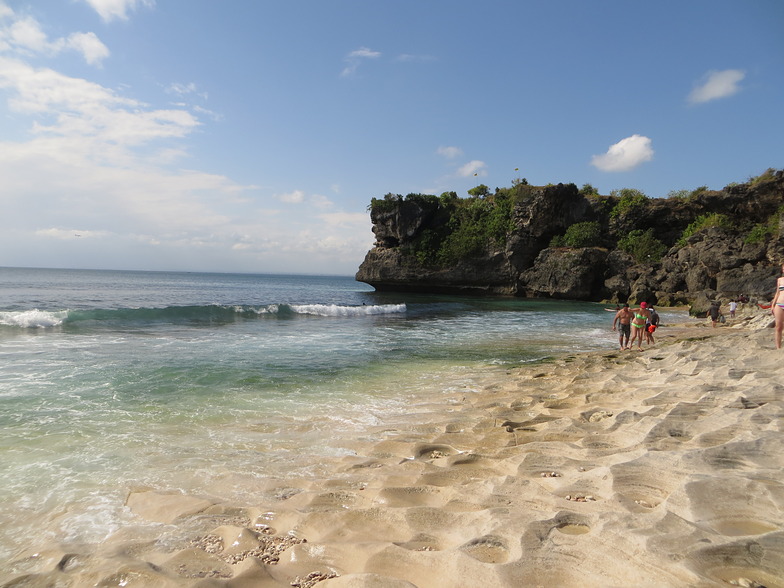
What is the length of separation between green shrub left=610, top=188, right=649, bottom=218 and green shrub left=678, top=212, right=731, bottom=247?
4294 mm

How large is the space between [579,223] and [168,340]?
3757 centimetres

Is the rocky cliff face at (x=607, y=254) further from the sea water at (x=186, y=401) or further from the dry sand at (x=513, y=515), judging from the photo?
the dry sand at (x=513, y=515)

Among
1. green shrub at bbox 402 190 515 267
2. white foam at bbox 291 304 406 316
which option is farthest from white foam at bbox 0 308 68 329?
green shrub at bbox 402 190 515 267

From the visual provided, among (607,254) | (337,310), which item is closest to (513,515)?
(337,310)

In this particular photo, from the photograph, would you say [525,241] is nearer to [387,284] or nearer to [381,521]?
[387,284]

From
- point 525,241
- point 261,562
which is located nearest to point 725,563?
point 261,562

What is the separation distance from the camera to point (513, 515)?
2.83m

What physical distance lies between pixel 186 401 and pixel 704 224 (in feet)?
138

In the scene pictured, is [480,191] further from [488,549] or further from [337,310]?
[488,549]

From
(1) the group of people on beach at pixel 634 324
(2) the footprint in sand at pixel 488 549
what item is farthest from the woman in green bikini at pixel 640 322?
(2) the footprint in sand at pixel 488 549

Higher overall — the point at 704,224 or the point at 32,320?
the point at 704,224

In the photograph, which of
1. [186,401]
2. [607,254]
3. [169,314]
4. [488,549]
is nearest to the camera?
[488,549]

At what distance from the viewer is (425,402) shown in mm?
7094

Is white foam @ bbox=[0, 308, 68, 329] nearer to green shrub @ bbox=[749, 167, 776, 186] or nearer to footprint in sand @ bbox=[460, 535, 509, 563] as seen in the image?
footprint in sand @ bbox=[460, 535, 509, 563]
